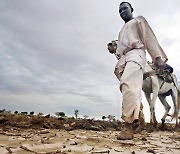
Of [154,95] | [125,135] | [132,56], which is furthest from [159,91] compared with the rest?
[125,135]

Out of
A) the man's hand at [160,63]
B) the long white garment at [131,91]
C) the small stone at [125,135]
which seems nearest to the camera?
the small stone at [125,135]

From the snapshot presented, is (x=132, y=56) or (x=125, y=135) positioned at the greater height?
(x=132, y=56)

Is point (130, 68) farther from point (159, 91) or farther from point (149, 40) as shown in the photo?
point (159, 91)

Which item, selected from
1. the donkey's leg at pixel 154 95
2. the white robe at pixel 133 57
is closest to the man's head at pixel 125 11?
the white robe at pixel 133 57

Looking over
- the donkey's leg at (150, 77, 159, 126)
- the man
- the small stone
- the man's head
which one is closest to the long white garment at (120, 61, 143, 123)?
the man

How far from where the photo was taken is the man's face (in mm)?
4016

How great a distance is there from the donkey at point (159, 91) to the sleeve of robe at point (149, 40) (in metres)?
3.06

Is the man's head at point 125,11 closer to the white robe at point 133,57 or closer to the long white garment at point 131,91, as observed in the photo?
the white robe at point 133,57

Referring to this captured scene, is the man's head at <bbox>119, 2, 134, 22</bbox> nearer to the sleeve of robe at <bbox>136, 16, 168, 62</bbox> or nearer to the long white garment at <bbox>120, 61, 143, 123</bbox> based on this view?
the sleeve of robe at <bbox>136, 16, 168, 62</bbox>

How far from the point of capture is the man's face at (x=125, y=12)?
4.02 m

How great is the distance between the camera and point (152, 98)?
24.5 ft

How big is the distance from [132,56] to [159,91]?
486 centimetres

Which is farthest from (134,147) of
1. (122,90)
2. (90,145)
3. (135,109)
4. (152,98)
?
(152,98)

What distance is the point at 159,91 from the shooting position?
814 centimetres
